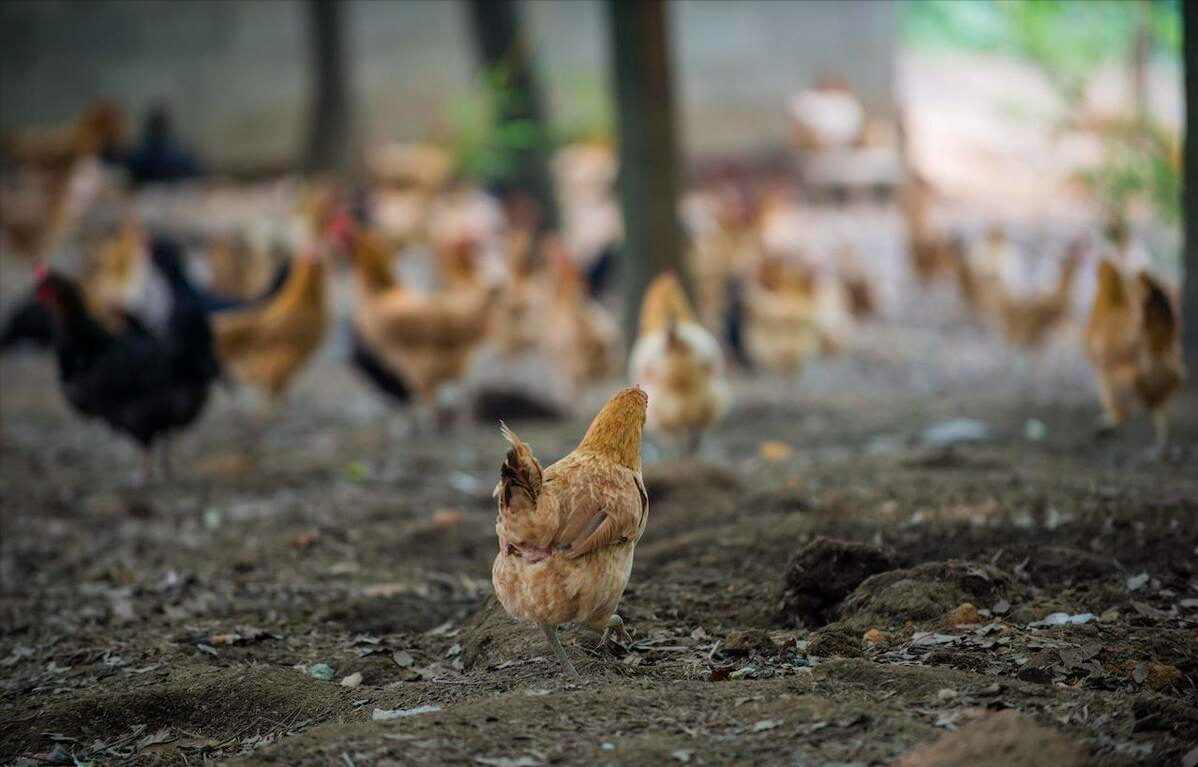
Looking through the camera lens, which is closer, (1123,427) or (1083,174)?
(1123,427)

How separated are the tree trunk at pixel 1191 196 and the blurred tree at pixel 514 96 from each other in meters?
9.63

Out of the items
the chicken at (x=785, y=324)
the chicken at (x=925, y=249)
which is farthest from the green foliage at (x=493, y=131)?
the chicken at (x=925, y=249)

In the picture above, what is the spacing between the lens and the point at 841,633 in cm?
439

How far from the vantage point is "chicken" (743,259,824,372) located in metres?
11.3

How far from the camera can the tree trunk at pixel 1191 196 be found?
739 cm

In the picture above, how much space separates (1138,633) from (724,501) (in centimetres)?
249

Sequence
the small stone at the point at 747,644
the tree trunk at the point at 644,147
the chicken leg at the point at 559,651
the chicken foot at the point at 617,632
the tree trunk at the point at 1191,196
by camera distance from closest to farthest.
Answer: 1. the chicken leg at the point at 559,651
2. the small stone at the point at 747,644
3. the chicken foot at the point at 617,632
4. the tree trunk at the point at 1191,196
5. the tree trunk at the point at 644,147

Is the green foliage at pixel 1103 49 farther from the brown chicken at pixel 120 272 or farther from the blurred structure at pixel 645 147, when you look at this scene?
the brown chicken at pixel 120 272

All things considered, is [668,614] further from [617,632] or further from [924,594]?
[924,594]

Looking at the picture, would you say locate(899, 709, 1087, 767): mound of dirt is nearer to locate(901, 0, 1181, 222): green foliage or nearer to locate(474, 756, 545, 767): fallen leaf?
locate(474, 756, 545, 767): fallen leaf

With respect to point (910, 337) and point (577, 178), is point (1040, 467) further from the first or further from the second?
point (577, 178)

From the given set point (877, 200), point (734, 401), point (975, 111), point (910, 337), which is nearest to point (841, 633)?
point (734, 401)

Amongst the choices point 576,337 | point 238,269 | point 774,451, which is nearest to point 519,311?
point 576,337

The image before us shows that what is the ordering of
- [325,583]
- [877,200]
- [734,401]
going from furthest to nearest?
[877,200] < [734,401] < [325,583]
